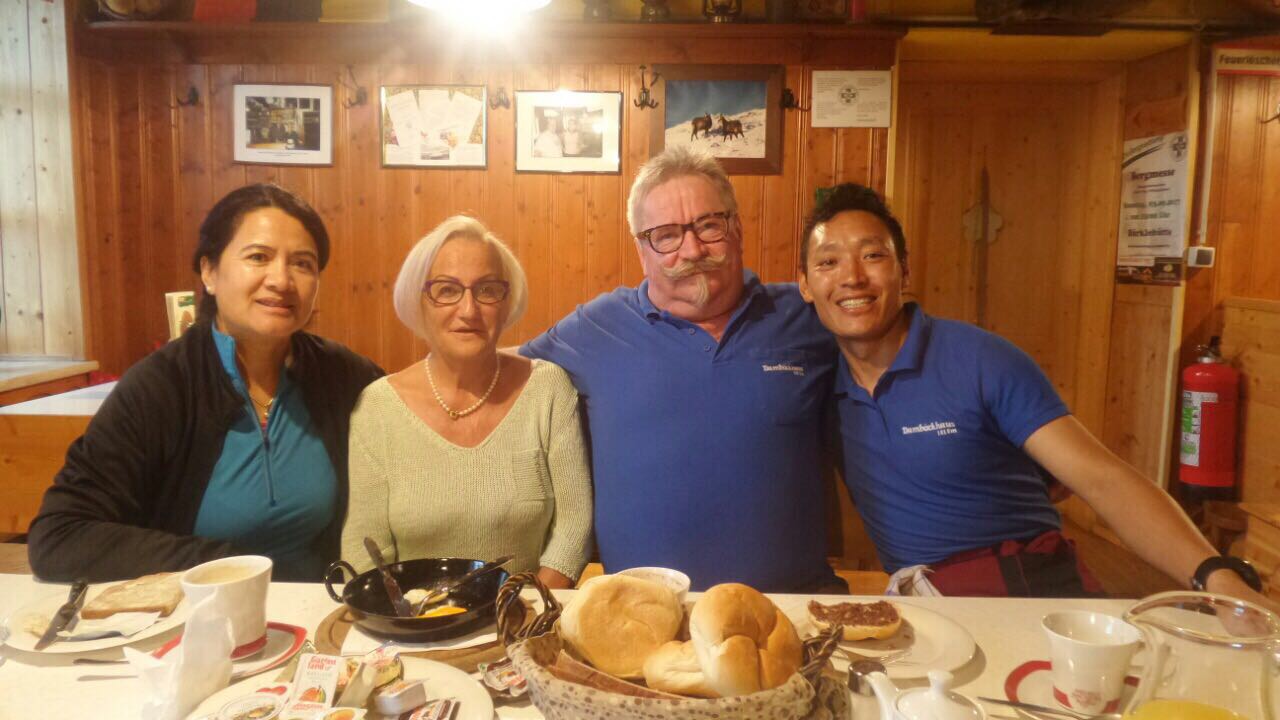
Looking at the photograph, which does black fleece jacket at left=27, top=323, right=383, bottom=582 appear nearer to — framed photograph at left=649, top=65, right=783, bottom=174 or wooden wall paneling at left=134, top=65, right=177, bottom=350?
framed photograph at left=649, top=65, right=783, bottom=174

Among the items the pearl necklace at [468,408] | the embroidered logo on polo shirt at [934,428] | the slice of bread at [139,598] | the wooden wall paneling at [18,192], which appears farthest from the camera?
the wooden wall paneling at [18,192]

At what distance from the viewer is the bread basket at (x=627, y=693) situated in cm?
75

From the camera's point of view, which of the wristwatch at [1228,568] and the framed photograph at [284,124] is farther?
the framed photograph at [284,124]

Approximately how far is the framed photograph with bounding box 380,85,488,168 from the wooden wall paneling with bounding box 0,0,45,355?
1.81 m

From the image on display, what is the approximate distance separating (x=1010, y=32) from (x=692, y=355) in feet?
9.32

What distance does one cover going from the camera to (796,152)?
148 inches

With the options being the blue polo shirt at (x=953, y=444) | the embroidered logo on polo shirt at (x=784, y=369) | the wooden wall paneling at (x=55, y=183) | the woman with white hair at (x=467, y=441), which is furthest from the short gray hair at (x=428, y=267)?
the wooden wall paneling at (x=55, y=183)

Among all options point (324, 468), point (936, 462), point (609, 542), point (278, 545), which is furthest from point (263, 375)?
point (936, 462)

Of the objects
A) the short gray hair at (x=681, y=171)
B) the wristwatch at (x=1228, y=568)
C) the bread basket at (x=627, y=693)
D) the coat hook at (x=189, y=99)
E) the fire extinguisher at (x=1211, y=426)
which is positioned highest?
the coat hook at (x=189, y=99)

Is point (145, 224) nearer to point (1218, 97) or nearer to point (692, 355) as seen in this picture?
point (692, 355)

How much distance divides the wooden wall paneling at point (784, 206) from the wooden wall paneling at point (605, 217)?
68cm

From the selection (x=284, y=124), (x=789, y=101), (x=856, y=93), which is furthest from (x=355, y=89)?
(x=856, y=93)

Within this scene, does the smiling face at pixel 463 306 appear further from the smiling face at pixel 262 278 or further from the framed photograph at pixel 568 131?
the framed photograph at pixel 568 131

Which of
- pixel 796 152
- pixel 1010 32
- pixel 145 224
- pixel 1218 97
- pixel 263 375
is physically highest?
pixel 1010 32
